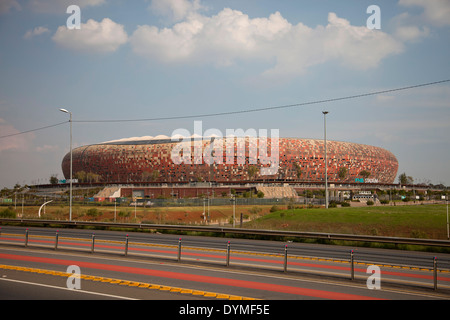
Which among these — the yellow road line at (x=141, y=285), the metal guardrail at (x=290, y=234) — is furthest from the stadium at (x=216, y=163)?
the yellow road line at (x=141, y=285)

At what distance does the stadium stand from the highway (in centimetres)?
9812

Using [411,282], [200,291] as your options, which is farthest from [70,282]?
[411,282]

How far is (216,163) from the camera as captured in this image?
12181cm

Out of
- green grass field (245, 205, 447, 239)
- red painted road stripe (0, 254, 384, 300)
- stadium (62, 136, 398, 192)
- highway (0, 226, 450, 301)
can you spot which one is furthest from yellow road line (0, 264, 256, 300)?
stadium (62, 136, 398, 192)

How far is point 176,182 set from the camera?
381 feet

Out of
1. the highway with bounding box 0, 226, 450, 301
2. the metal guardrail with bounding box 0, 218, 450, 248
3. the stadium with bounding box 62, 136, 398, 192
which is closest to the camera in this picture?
the highway with bounding box 0, 226, 450, 301

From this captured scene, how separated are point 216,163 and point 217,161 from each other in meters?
A: 0.84

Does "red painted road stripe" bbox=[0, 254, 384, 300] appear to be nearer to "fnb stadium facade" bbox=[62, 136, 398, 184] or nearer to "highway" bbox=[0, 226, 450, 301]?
"highway" bbox=[0, 226, 450, 301]

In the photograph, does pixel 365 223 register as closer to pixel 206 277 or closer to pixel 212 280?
pixel 206 277

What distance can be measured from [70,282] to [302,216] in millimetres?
25365

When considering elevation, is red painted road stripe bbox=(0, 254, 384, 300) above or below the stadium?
below

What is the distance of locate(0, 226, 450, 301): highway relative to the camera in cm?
993

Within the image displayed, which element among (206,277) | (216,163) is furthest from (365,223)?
(216,163)

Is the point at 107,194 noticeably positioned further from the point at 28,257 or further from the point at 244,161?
the point at 28,257
